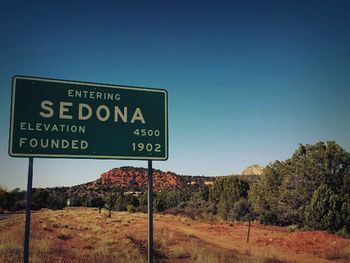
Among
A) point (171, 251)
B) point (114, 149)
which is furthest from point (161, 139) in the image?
point (171, 251)

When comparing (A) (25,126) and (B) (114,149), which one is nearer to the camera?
(A) (25,126)

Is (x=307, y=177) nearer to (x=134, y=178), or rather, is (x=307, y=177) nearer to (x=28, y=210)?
(x=28, y=210)

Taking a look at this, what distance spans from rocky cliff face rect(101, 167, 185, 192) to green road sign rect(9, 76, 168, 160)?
112 metres

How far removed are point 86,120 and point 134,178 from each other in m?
125

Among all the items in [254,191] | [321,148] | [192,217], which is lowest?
[192,217]

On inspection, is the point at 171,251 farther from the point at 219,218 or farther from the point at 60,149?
the point at 219,218

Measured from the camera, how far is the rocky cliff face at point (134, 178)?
4801 inches

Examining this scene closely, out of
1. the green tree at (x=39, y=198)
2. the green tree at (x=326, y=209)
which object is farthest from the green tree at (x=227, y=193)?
the green tree at (x=39, y=198)

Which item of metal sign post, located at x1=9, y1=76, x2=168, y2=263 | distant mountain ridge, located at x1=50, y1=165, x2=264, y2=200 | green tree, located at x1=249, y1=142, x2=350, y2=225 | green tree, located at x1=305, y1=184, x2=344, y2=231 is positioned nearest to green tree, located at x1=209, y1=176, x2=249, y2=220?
green tree, located at x1=249, y1=142, x2=350, y2=225

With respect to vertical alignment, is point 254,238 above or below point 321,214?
below

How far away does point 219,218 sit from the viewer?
3916 cm

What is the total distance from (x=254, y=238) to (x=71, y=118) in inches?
850

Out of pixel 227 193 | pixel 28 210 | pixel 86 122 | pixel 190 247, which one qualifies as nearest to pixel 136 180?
pixel 227 193

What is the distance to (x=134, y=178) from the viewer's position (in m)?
128
